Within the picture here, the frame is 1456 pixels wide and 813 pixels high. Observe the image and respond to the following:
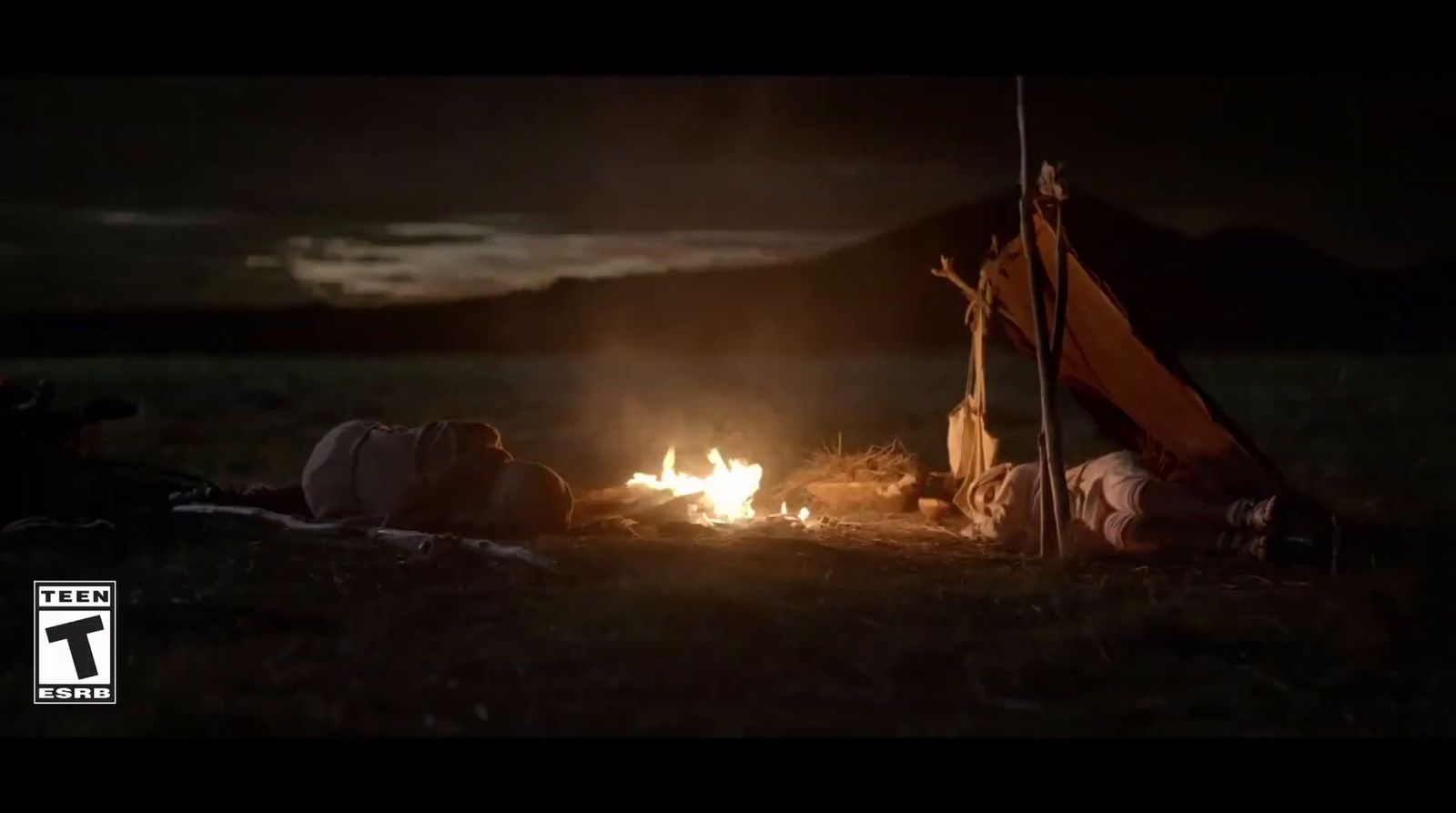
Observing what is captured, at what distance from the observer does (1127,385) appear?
6.10 meters

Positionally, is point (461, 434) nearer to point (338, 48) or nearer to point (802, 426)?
point (338, 48)

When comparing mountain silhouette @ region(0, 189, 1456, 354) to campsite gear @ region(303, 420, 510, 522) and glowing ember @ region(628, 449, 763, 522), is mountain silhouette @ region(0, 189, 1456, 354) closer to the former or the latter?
glowing ember @ region(628, 449, 763, 522)

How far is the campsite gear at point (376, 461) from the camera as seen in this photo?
6.23m

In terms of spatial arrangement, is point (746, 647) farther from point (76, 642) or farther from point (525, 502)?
point (76, 642)

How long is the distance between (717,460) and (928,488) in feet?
4.05

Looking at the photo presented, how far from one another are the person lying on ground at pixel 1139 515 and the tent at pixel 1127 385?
0.14 meters

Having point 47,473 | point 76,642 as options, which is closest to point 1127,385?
point 76,642

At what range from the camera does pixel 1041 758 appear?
4.05 meters

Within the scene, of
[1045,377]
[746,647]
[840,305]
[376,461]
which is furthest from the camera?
[840,305]

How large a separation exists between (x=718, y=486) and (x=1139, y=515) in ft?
7.72

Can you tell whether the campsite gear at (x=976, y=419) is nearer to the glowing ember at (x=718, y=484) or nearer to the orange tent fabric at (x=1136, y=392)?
the orange tent fabric at (x=1136, y=392)

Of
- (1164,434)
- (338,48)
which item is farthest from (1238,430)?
(338,48)

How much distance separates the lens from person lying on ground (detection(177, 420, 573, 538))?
6.09 meters

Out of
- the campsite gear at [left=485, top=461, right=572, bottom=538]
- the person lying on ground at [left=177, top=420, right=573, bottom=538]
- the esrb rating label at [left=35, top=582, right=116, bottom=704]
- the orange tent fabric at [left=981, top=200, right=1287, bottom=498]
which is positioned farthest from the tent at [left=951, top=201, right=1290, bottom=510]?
the esrb rating label at [left=35, top=582, right=116, bottom=704]
